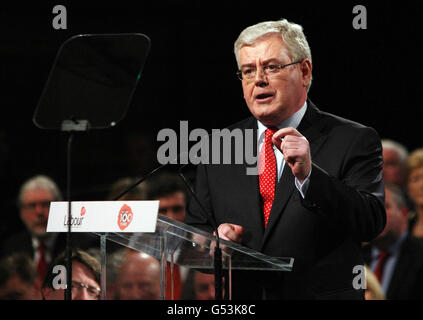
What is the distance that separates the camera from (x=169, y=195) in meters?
3.82

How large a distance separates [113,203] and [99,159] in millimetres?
3207

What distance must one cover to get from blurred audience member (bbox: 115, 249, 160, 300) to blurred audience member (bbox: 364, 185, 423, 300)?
1.49 m

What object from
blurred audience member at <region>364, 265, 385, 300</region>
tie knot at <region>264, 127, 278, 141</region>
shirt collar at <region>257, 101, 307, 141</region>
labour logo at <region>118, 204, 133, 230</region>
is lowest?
blurred audience member at <region>364, 265, 385, 300</region>

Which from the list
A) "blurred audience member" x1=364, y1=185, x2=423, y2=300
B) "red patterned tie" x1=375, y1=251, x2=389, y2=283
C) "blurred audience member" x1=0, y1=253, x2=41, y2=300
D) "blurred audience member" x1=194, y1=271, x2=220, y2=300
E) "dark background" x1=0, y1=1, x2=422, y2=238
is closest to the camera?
"blurred audience member" x1=194, y1=271, x2=220, y2=300

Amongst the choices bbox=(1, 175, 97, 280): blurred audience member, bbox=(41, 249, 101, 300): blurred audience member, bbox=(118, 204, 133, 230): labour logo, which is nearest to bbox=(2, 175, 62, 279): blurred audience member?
bbox=(1, 175, 97, 280): blurred audience member

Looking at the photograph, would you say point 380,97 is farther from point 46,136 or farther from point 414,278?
point 46,136

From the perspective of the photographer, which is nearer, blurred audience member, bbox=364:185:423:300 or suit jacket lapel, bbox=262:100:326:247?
suit jacket lapel, bbox=262:100:326:247

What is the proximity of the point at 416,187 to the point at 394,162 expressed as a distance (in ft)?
0.72

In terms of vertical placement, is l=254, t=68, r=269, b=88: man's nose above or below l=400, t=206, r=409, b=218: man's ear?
above

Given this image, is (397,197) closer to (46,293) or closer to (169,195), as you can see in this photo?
(169,195)

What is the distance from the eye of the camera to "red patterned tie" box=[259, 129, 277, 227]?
2.33 m

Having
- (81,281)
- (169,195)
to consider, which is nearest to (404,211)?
(169,195)

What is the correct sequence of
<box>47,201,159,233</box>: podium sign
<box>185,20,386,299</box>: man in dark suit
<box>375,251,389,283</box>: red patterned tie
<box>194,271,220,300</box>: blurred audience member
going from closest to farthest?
<box>47,201,159,233</box>: podium sign < <box>185,20,386,299</box>: man in dark suit < <box>194,271,220,300</box>: blurred audience member < <box>375,251,389,283</box>: red patterned tie

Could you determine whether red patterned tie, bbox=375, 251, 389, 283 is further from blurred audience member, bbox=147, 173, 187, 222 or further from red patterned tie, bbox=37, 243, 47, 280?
red patterned tie, bbox=37, 243, 47, 280
